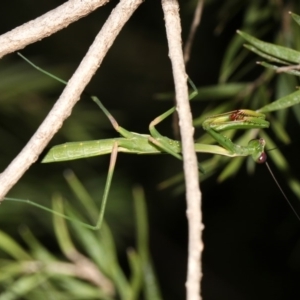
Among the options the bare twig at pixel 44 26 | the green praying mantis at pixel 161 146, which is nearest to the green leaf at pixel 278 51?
the green praying mantis at pixel 161 146

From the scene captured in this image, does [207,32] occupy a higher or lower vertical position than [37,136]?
higher

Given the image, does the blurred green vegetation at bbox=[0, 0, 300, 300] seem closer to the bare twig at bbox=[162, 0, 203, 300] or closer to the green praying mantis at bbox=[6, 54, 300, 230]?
the green praying mantis at bbox=[6, 54, 300, 230]

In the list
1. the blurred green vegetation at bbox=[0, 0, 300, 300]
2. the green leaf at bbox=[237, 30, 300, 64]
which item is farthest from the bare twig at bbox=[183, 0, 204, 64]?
the green leaf at bbox=[237, 30, 300, 64]

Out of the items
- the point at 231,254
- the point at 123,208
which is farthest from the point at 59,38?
the point at 231,254

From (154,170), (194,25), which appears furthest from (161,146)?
(154,170)

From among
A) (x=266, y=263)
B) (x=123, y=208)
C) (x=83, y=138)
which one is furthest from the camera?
(x=266, y=263)

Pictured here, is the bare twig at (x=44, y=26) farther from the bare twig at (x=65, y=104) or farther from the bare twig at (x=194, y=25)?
the bare twig at (x=194, y=25)

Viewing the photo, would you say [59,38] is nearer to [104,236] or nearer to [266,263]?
[266,263]
